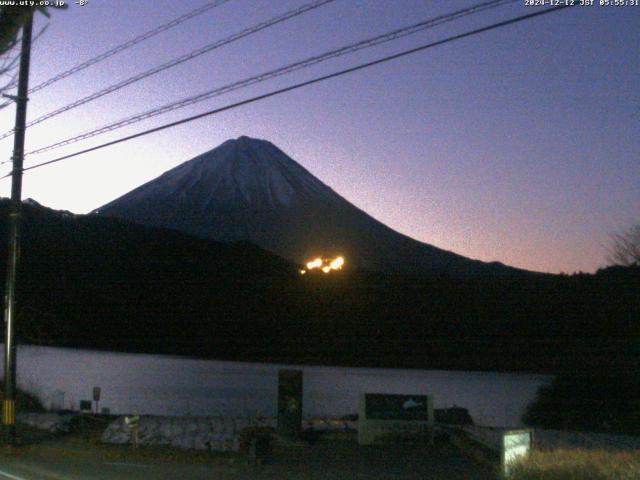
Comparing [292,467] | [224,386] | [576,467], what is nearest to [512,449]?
[576,467]

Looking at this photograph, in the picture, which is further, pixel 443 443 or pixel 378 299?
pixel 378 299

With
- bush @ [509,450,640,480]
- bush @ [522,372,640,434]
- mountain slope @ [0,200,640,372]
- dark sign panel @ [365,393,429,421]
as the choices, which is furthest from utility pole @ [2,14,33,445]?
mountain slope @ [0,200,640,372]

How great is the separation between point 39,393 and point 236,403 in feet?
24.5

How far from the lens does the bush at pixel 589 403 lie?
3195 cm

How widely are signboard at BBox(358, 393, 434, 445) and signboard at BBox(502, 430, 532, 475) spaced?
574cm

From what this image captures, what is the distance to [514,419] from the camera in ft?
108

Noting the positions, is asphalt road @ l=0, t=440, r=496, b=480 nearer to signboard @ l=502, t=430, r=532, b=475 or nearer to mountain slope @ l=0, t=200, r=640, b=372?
signboard @ l=502, t=430, r=532, b=475

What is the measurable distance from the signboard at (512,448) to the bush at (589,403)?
65.2 feet

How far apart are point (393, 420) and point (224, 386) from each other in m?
23.3

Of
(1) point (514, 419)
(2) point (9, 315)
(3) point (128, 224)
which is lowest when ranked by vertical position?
(1) point (514, 419)

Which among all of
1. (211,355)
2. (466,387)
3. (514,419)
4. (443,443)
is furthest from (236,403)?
(211,355)

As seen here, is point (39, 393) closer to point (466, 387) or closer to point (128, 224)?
point (466, 387)

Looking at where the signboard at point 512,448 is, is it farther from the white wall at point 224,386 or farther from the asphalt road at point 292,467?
the white wall at point 224,386

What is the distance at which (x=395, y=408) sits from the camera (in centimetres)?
Answer: 1756
